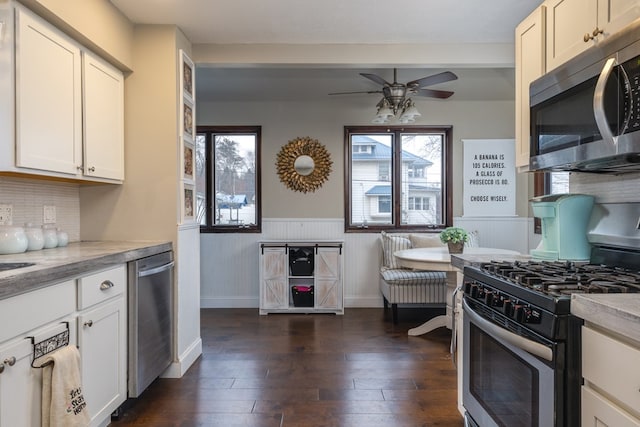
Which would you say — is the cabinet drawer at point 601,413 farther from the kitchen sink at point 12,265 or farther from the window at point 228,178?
the window at point 228,178

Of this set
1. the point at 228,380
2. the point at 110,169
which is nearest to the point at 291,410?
the point at 228,380

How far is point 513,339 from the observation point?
130 cm

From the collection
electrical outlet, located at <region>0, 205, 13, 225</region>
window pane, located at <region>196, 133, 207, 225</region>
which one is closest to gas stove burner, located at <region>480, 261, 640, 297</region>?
electrical outlet, located at <region>0, 205, 13, 225</region>

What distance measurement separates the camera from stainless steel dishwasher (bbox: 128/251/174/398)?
89.0 inches

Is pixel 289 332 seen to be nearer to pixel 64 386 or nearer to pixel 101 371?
pixel 101 371

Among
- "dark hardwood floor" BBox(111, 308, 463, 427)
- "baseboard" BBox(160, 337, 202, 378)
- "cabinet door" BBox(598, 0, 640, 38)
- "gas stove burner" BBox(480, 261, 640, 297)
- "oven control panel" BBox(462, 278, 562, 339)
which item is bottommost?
"dark hardwood floor" BBox(111, 308, 463, 427)

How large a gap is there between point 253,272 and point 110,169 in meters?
2.44

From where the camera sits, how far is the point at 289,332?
3801 mm

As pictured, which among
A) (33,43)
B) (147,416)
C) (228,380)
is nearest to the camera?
(33,43)

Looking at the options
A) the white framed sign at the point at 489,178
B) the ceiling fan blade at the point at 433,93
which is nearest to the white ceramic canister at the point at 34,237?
the ceiling fan blade at the point at 433,93

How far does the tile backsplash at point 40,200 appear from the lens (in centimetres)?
227

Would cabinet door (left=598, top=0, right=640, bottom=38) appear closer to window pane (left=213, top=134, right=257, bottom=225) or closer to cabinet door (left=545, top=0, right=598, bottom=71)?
cabinet door (left=545, top=0, right=598, bottom=71)

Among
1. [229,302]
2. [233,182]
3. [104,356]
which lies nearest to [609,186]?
[104,356]

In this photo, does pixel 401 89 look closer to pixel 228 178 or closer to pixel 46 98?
pixel 228 178
